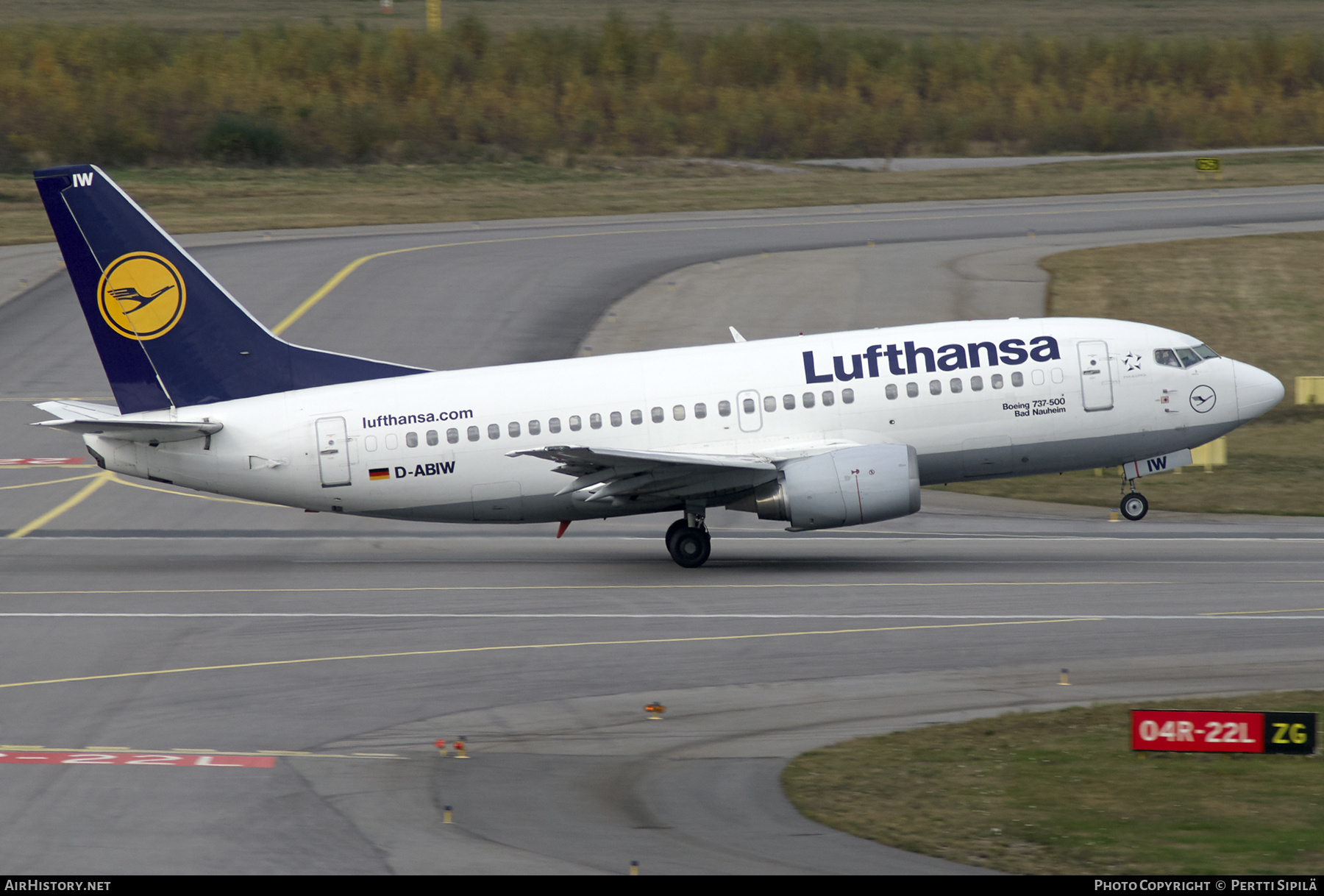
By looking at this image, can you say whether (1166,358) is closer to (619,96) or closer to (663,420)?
(663,420)

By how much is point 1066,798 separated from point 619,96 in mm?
99951

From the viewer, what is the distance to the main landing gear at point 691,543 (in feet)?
102

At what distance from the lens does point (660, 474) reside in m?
29.9

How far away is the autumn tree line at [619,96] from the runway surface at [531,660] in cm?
5842

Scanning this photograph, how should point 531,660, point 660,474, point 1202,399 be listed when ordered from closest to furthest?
point 531,660 → point 660,474 → point 1202,399

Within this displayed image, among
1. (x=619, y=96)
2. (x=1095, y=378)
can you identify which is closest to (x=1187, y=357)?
(x=1095, y=378)

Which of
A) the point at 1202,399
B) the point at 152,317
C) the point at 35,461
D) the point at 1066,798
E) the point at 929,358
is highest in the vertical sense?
the point at 152,317

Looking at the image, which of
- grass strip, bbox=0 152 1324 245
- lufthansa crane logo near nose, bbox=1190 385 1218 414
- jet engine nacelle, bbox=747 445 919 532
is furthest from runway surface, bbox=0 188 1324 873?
grass strip, bbox=0 152 1324 245

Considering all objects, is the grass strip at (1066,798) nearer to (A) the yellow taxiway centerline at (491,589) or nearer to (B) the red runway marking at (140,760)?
(B) the red runway marking at (140,760)

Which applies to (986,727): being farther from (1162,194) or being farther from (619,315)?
(1162,194)

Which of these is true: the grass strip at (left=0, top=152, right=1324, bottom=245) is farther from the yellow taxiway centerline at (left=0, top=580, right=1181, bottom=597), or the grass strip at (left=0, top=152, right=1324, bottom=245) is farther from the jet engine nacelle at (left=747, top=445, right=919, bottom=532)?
the jet engine nacelle at (left=747, top=445, right=919, bottom=532)

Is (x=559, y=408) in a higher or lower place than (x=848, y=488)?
higher

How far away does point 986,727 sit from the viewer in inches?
783

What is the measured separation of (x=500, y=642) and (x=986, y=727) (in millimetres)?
9007
